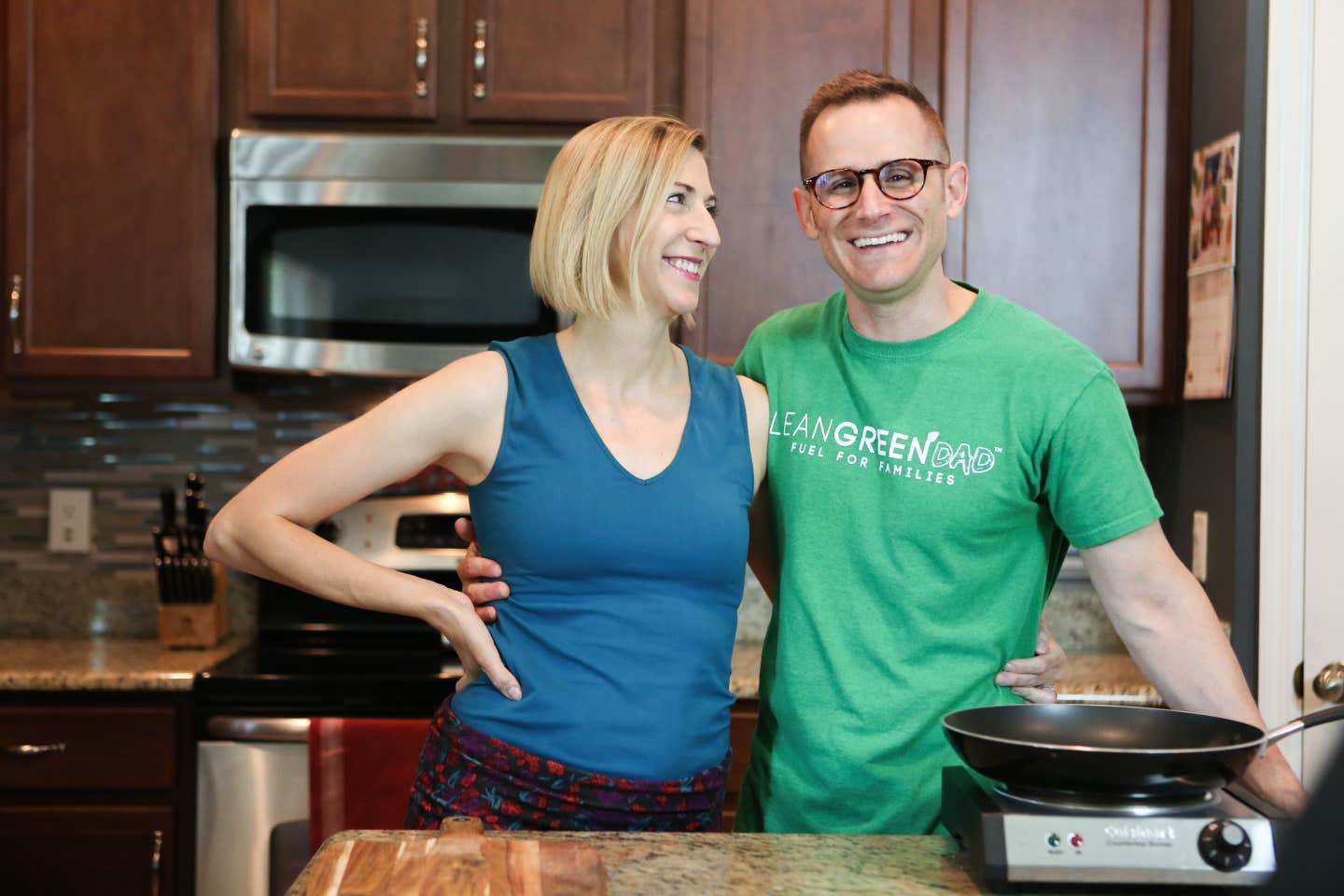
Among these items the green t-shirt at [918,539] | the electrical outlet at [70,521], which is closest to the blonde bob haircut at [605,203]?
the green t-shirt at [918,539]

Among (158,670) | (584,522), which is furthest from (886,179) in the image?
(158,670)

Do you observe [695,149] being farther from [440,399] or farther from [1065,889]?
[1065,889]

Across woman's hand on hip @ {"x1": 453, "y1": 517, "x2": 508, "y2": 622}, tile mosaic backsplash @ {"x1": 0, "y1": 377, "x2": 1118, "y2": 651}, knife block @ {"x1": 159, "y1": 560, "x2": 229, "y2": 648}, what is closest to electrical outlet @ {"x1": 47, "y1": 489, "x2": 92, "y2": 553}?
tile mosaic backsplash @ {"x1": 0, "y1": 377, "x2": 1118, "y2": 651}

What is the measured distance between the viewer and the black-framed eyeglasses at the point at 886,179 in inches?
60.1

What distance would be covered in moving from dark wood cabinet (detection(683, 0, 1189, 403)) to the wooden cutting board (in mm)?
1691

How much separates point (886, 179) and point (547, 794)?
802 mm

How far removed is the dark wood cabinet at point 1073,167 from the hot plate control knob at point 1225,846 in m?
1.72

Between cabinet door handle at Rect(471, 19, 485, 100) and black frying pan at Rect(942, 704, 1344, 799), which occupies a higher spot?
cabinet door handle at Rect(471, 19, 485, 100)

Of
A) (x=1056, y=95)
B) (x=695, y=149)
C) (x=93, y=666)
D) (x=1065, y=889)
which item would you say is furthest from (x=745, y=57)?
(x=1065, y=889)

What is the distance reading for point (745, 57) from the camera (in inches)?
104

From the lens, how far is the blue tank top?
4.60 feet

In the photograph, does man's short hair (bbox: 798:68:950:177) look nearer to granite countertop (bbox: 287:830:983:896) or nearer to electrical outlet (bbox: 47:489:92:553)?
granite countertop (bbox: 287:830:983:896)

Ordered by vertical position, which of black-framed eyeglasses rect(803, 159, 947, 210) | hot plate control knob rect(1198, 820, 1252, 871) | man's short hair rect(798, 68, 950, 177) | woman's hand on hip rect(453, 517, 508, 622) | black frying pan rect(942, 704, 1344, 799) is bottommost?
hot plate control knob rect(1198, 820, 1252, 871)

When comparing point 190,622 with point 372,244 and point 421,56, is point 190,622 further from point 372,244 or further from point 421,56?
point 421,56
